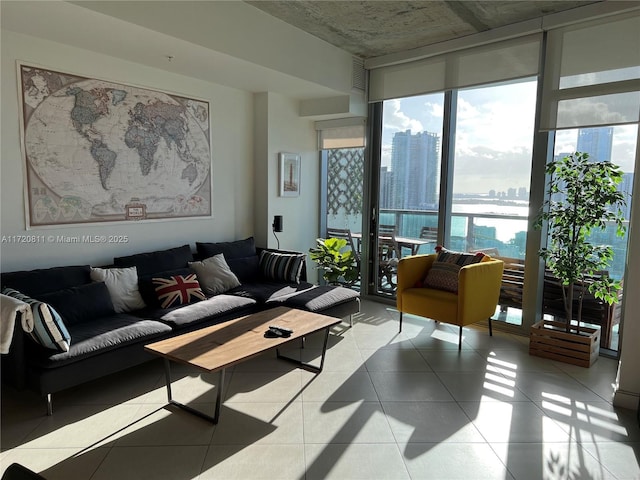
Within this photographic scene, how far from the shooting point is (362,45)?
4797mm

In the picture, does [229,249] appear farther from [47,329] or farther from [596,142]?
[596,142]

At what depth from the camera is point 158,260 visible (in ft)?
13.1

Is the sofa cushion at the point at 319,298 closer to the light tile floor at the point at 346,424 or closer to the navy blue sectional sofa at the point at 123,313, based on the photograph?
the navy blue sectional sofa at the point at 123,313

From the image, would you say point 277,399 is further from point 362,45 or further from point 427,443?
point 362,45

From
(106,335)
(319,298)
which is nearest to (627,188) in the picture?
(319,298)

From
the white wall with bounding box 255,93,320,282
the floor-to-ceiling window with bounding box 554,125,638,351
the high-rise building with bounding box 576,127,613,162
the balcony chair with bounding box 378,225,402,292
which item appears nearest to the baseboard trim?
the floor-to-ceiling window with bounding box 554,125,638,351

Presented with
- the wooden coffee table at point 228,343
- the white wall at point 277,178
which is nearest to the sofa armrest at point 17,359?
the wooden coffee table at point 228,343

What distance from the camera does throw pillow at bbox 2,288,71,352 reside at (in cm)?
264

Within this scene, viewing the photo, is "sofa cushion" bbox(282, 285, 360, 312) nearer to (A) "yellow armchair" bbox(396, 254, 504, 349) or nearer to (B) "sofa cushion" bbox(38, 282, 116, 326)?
(A) "yellow armchair" bbox(396, 254, 504, 349)

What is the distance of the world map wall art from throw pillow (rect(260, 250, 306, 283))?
83 centimetres

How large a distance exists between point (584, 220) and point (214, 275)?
3.20 meters

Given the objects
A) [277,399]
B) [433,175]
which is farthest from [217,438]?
[433,175]

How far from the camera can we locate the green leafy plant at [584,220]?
348cm

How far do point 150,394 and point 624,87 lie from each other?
4.28 metres
